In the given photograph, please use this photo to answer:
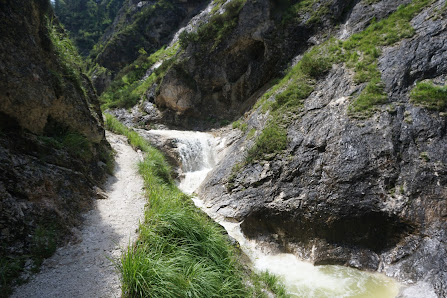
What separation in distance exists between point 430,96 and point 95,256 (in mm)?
10694

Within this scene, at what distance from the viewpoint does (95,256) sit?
402 centimetres

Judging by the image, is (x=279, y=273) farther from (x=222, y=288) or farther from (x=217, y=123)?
(x=217, y=123)

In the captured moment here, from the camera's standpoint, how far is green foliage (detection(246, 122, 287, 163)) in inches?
415

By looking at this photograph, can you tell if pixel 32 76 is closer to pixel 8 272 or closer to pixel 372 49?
pixel 8 272

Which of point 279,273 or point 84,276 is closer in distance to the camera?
point 84,276

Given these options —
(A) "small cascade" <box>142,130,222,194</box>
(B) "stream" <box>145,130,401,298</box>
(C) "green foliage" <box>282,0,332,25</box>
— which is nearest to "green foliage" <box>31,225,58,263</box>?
(B) "stream" <box>145,130,401,298</box>

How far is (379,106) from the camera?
909 centimetres

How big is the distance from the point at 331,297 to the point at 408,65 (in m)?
8.93

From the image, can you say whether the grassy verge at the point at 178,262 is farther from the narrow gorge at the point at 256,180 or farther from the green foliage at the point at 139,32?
the green foliage at the point at 139,32

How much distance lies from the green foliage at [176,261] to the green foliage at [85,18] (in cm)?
5091

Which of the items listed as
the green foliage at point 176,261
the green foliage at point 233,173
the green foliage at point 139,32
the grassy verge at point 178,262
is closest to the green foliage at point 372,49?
the green foliage at point 233,173

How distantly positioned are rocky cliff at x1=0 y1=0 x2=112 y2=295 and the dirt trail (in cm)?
25

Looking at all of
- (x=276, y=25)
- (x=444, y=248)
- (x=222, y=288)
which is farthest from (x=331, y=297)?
(x=276, y=25)

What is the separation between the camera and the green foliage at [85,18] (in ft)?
153
